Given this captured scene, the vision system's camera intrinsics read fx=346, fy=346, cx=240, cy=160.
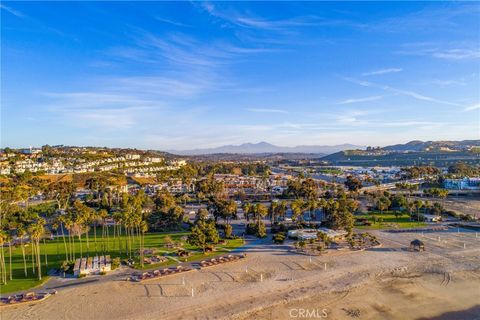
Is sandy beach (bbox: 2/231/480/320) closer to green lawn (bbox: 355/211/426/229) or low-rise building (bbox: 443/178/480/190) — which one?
green lawn (bbox: 355/211/426/229)

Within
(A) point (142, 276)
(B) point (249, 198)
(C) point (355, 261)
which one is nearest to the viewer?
(A) point (142, 276)

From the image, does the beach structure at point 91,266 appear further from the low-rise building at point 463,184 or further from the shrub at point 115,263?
the low-rise building at point 463,184

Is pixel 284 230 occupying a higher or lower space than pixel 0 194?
lower

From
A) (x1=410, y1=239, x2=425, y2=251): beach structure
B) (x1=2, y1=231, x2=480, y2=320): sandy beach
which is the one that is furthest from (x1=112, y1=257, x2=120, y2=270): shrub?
(x1=410, y1=239, x2=425, y2=251): beach structure

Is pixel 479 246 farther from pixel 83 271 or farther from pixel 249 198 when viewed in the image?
pixel 249 198

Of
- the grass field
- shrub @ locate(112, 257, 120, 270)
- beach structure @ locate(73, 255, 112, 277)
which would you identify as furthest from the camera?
shrub @ locate(112, 257, 120, 270)

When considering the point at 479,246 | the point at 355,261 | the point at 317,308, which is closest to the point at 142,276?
the point at 317,308

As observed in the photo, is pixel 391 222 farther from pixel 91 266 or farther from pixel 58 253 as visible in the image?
pixel 58 253
